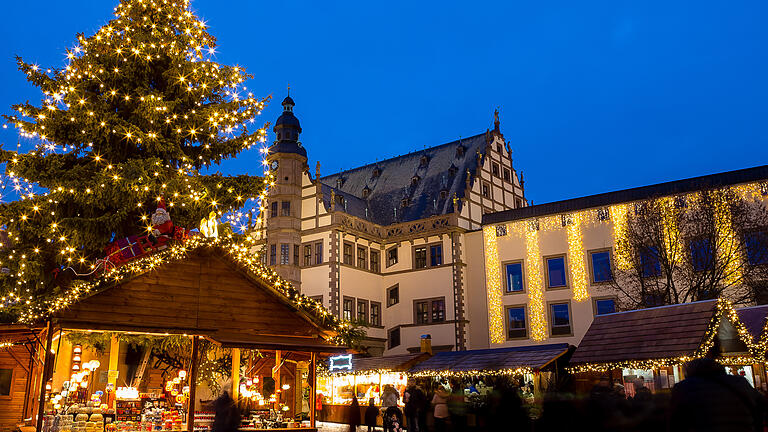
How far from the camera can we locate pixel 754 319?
67.1 feet

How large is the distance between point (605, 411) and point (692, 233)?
2487 centimetres

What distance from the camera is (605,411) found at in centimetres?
705

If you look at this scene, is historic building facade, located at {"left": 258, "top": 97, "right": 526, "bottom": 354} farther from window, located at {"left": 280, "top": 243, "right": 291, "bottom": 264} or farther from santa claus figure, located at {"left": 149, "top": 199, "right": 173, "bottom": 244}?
santa claus figure, located at {"left": 149, "top": 199, "right": 173, "bottom": 244}

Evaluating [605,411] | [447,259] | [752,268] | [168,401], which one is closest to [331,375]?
[447,259]

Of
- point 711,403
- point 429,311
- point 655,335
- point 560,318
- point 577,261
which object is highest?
point 577,261

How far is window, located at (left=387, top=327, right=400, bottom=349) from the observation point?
42031mm

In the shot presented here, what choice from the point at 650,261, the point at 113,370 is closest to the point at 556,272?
the point at 650,261

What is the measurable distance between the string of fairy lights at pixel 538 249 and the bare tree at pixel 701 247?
46 centimetres

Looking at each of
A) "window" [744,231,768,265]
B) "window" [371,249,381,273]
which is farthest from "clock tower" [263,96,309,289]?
"window" [744,231,768,265]

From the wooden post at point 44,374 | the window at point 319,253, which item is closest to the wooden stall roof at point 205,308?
the wooden post at point 44,374

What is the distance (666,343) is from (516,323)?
19708 millimetres

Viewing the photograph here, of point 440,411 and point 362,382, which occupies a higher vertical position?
point 362,382

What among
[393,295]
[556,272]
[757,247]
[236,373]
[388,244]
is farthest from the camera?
[388,244]

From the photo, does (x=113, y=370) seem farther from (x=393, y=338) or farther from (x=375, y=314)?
(x=393, y=338)
